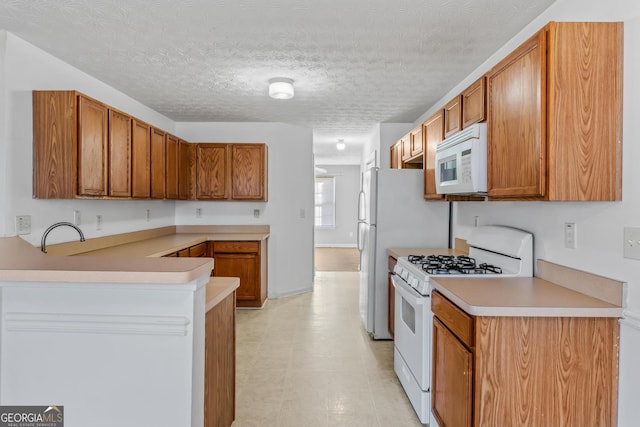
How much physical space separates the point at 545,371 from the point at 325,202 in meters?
9.07

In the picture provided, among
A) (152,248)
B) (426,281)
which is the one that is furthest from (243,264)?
(426,281)

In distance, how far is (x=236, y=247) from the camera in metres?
4.44

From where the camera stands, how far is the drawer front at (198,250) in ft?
12.8

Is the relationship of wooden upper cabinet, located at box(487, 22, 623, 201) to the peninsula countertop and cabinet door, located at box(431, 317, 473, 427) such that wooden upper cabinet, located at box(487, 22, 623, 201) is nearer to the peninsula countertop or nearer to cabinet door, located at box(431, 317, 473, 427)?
cabinet door, located at box(431, 317, 473, 427)

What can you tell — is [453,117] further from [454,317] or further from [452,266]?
[454,317]

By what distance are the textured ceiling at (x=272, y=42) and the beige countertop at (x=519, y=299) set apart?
149 cm

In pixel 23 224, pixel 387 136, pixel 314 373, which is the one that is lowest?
pixel 314 373

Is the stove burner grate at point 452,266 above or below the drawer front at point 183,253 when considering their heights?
above

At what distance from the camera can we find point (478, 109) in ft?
7.46

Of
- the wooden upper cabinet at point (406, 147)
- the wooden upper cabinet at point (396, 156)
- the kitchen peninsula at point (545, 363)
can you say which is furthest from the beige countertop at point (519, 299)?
the wooden upper cabinet at point (396, 156)

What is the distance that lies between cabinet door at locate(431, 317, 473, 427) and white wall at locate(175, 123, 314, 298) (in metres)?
3.22

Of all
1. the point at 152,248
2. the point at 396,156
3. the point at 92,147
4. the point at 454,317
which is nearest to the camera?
the point at 454,317

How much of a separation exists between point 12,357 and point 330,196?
9.24m

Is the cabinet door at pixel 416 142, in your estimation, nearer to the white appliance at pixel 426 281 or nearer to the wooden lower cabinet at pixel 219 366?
the white appliance at pixel 426 281
